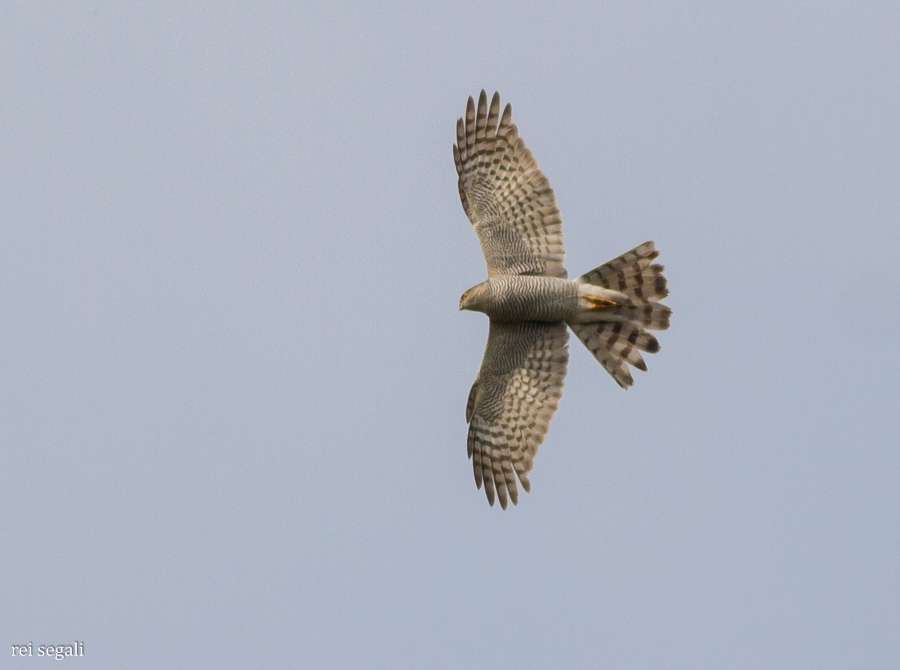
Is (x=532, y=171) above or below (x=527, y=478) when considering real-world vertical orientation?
above

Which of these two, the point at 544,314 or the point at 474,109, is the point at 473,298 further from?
the point at 474,109

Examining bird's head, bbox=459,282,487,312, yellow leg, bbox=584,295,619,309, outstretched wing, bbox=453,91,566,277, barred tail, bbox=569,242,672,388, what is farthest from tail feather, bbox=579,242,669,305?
bird's head, bbox=459,282,487,312

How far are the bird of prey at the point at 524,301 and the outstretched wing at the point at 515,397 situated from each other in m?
0.01

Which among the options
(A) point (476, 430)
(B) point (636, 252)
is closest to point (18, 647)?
(A) point (476, 430)

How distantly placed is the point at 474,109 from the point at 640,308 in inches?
116

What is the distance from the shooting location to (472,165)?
1636 centimetres

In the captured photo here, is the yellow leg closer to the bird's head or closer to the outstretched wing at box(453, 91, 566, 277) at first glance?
the outstretched wing at box(453, 91, 566, 277)

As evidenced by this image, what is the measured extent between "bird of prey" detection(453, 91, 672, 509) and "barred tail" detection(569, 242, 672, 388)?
0.01 metres

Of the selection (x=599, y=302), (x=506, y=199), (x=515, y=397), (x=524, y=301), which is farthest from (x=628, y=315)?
(x=506, y=199)

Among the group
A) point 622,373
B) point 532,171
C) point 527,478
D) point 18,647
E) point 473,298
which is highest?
point 532,171

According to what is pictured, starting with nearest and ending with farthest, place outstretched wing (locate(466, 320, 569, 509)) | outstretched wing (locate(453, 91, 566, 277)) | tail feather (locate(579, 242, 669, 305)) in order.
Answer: tail feather (locate(579, 242, 669, 305)) < outstretched wing (locate(453, 91, 566, 277)) < outstretched wing (locate(466, 320, 569, 509))

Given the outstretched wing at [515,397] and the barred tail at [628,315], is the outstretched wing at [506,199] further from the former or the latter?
the outstretched wing at [515,397]

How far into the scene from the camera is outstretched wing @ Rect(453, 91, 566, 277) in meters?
16.2

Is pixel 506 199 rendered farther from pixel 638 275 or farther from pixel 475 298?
pixel 638 275
